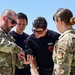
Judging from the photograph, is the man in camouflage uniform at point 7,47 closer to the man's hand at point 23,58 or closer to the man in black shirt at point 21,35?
the man's hand at point 23,58

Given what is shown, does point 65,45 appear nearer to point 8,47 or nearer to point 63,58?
point 63,58

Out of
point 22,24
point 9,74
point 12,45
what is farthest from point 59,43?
point 22,24

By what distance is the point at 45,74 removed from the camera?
20.4 feet

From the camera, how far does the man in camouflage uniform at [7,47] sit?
17.3ft

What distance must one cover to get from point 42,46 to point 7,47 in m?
1.27

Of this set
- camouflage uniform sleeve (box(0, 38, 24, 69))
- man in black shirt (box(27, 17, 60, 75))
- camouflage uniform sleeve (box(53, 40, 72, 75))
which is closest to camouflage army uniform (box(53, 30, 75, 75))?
camouflage uniform sleeve (box(53, 40, 72, 75))

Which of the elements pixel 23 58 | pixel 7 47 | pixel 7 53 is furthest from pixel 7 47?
pixel 23 58

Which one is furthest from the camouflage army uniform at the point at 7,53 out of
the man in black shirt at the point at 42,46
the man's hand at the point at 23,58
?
the man in black shirt at the point at 42,46

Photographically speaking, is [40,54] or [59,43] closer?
[59,43]

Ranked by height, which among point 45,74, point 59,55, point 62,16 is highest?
point 62,16

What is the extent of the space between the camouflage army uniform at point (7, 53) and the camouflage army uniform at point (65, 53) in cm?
104

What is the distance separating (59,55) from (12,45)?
1107mm

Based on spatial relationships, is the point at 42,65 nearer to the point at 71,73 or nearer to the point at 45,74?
the point at 45,74

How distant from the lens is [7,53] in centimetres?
550
